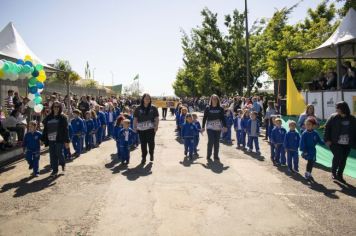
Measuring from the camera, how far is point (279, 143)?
10.6 metres

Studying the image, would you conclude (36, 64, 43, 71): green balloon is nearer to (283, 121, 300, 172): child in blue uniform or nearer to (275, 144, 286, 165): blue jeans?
(275, 144, 286, 165): blue jeans

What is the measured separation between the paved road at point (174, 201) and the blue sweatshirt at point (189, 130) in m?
1.69

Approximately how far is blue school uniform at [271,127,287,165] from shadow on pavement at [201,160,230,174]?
1639mm

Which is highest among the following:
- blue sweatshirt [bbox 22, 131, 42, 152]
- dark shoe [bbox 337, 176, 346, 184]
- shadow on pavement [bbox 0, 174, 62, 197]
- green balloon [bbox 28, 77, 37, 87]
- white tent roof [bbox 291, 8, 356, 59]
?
white tent roof [bbox 291, 8, 356, 59]

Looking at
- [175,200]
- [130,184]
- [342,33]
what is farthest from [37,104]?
[342,33]

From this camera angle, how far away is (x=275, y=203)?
661 centimetres

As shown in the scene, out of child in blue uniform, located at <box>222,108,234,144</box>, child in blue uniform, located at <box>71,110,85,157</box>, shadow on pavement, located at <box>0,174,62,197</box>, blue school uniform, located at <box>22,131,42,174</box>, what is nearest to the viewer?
shadow on pavement, located at <box>0,174,62,197</box>

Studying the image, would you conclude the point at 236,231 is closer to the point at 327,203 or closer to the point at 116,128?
the point at 327,203

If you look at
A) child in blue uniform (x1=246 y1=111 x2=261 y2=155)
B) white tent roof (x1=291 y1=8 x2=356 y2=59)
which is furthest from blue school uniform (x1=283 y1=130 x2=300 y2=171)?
white tent roof (x1=291 y1=8 x2=356 y2=59)

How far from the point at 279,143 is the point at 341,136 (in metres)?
2.17

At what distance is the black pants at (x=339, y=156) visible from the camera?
857 cm

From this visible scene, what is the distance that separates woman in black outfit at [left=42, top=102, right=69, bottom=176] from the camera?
903 centimetres

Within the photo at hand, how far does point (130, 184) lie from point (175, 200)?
1.60m

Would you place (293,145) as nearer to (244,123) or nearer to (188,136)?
(188,136)
